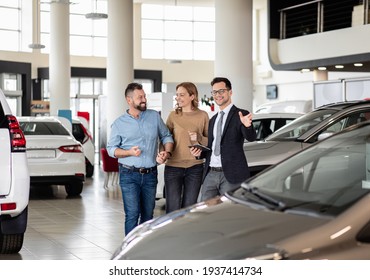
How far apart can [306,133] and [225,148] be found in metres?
3.70

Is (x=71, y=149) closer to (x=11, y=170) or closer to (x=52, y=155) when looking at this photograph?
(x=52, y=155)

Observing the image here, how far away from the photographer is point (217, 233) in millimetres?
3965

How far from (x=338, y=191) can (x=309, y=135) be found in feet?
20.3

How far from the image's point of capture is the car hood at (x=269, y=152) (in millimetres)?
10414

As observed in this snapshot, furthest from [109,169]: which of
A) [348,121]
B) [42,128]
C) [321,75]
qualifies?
[321,75]

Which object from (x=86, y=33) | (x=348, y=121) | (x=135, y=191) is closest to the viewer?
(x=135, y=191)

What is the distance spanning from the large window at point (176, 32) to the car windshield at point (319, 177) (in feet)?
115

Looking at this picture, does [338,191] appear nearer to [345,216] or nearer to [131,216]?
[345,216]

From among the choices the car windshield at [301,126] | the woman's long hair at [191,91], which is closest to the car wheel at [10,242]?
the woman's long hair at [191,91]

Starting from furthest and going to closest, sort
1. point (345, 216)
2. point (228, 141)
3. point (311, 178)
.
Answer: point (228, 141) → point (311, 178) → point (345, 216)

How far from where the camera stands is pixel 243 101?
16516 mm

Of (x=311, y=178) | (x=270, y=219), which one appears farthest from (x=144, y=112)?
(x=270, y=219)

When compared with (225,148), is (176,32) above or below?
above

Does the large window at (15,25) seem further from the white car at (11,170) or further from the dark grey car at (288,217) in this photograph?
the dark grey car at (288,217)
